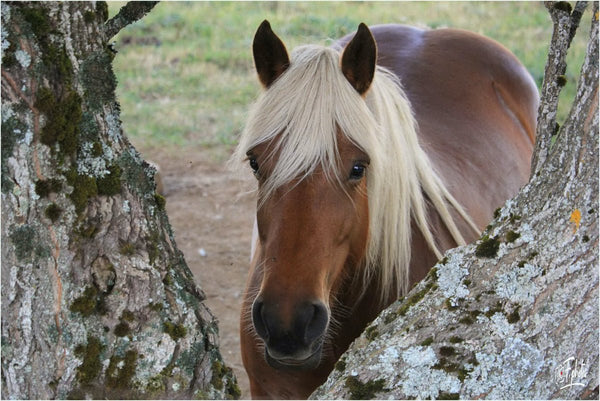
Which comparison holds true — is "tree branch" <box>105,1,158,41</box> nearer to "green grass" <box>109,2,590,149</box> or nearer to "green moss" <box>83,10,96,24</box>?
"green moss" <box>83,10,96,24</box>

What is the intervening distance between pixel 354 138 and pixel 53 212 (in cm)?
97

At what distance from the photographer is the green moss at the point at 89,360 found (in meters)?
1.47

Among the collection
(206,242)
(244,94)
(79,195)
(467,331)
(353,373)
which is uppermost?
(79,195)

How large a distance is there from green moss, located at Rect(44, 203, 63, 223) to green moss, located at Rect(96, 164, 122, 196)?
101mm

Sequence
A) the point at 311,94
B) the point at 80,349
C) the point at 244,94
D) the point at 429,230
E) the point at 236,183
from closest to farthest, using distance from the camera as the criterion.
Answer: the point at 80,349, the point at 311,94, the point at 429,230, the point at 236,183, the point at 244,94

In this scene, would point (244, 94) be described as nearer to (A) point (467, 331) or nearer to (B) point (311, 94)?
(B) point (311, 94)

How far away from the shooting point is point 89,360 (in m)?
1.48

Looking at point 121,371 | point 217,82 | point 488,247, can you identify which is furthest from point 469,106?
point 217,82

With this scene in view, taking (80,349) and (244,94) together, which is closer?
(80,349)

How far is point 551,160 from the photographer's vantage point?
56.0 inches

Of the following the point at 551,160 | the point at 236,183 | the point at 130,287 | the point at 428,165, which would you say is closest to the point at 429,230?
the point at 428,165

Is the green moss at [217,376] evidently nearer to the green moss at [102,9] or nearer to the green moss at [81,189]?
the green moss at [81,189]

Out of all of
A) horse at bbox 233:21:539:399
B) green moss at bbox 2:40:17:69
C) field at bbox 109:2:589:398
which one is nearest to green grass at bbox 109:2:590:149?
field at bbox 109:2:589:398

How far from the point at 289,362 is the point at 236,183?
4549 mm
